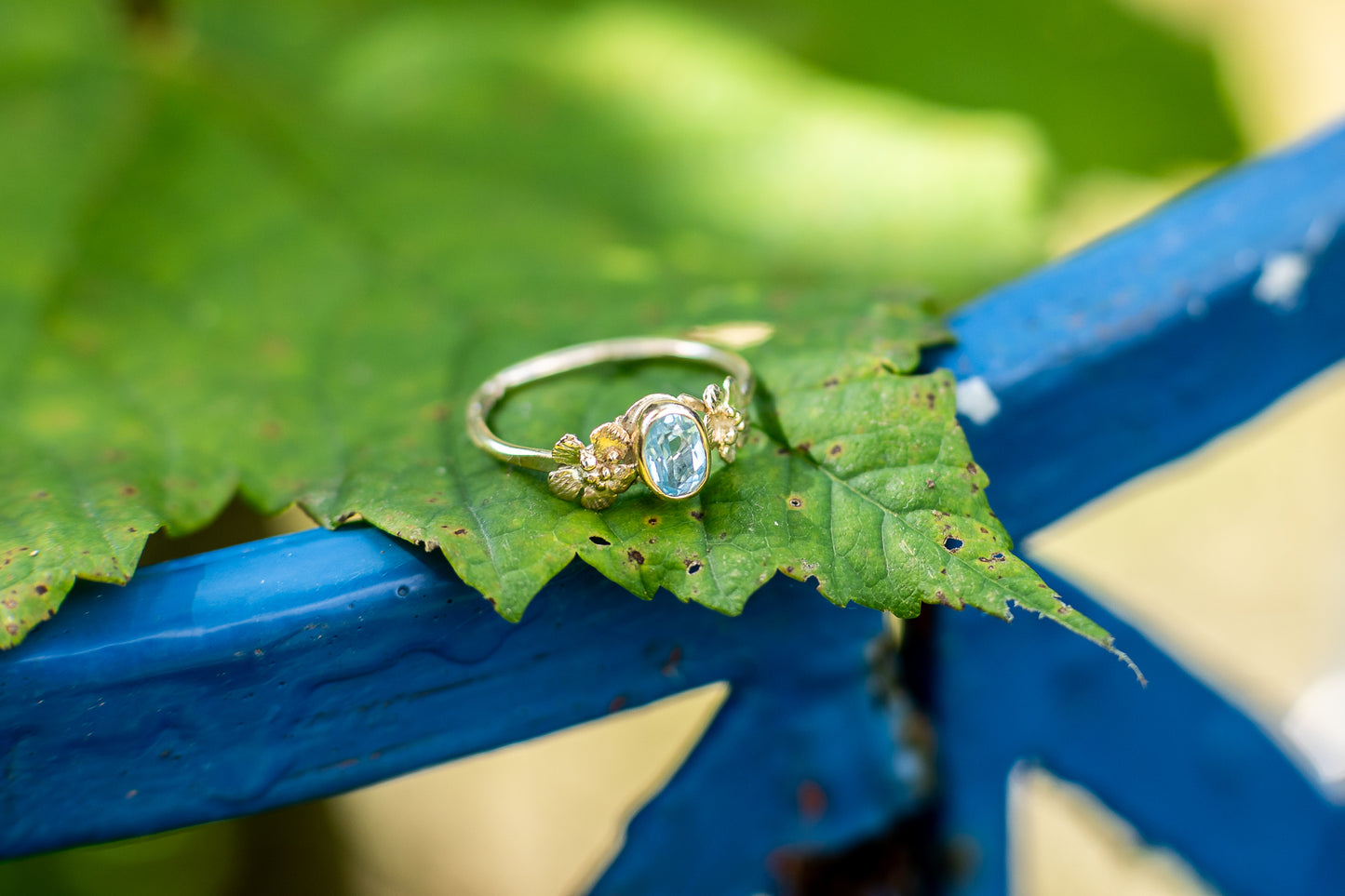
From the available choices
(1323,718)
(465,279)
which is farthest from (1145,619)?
(465,279)

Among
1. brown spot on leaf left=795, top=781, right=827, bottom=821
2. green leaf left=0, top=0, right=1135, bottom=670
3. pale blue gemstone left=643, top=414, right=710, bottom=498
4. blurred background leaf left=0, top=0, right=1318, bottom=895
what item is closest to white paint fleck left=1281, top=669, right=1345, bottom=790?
blurred background leaf left=0, top=0, right=1318, bottom=895

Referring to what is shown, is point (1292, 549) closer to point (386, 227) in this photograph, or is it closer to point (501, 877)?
point (501, 877)

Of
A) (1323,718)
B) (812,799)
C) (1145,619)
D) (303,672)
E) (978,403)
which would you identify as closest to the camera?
(303,672)

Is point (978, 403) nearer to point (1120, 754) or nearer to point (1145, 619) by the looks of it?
point (1120, 754)

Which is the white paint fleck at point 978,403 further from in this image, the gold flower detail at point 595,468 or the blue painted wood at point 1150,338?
the gold flower detail at point 595,468

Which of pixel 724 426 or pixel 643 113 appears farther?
pixel 643 113

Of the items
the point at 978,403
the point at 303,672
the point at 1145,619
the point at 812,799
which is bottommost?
the point at 1145,619

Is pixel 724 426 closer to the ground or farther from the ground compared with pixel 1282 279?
closer to the ground
